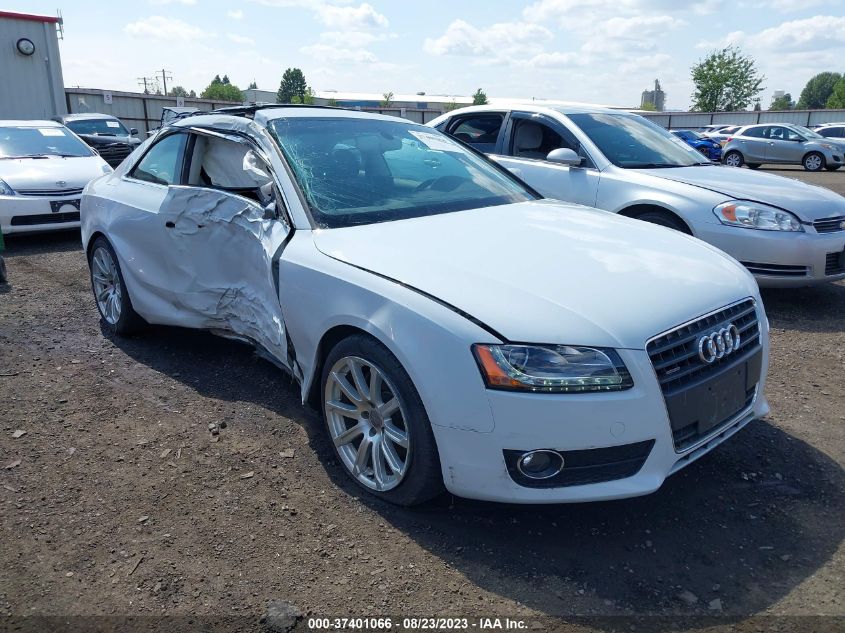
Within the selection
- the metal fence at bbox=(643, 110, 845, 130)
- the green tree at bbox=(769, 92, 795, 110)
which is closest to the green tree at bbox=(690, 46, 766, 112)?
the metal fence at bbox=(643, 110, 845, 130)

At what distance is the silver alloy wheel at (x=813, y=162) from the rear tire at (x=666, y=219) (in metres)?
21.0

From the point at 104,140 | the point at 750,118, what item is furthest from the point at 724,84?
the point at 104,140

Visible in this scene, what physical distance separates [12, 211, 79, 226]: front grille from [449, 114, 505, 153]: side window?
4891mm

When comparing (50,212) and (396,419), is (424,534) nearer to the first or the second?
(396,419)

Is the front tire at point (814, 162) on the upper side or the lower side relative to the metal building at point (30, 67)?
lower

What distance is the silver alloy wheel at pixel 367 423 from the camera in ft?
9.20

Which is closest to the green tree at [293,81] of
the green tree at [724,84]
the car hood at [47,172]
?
the green tree at [724,84]

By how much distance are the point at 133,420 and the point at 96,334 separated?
5.62 ft

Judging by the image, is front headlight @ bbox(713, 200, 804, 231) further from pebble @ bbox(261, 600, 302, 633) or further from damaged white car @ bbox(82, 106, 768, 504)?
pebble @ bbox(261, 600, 302, 633)

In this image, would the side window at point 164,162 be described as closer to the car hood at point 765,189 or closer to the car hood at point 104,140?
the car hood at point 765,189

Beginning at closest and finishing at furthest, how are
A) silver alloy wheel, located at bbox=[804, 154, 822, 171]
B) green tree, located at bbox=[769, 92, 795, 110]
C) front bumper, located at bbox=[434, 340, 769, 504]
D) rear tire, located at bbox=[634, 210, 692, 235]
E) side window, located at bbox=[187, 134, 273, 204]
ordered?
front bumper, located at bbox=[434, 340, 769, 504]
side window, located at bbox=[187, 134, 273, 204]
rear tire, located at bbox=[634, 210, 692, 235]
silver alloy wheel, located at bbox=[804, 154, 822, 171]
green tree, located at bbox=[769, 92, 795, 110]

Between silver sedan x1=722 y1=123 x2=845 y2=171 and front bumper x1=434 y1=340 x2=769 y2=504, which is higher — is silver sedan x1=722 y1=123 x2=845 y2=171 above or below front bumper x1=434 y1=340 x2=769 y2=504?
above

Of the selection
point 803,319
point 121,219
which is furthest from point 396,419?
point 803,319

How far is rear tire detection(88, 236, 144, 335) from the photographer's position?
15.9ft
